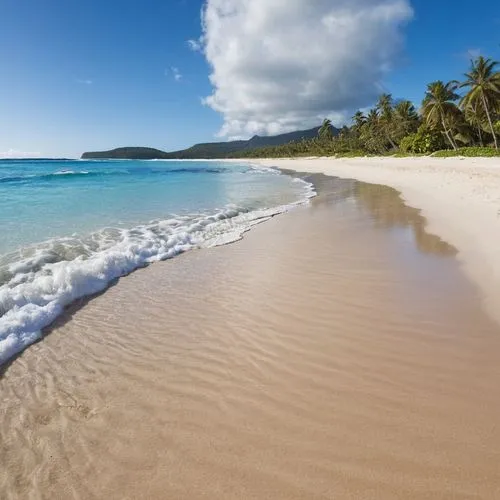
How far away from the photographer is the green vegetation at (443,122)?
4434cm

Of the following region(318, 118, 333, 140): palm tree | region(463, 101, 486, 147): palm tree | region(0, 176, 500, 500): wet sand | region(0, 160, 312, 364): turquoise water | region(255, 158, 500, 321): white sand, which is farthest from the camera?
region(318, 118, 333, 140): palm tree

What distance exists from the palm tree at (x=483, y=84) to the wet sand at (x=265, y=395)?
47955 millimetres

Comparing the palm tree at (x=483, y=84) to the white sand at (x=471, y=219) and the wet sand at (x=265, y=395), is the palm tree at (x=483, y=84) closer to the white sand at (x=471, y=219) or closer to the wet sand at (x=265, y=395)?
the white sand at (x=471, y=219)

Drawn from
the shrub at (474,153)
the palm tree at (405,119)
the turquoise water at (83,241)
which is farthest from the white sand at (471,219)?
the palm tree at (405,119)

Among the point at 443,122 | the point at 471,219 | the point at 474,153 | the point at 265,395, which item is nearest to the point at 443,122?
the point at 443,122

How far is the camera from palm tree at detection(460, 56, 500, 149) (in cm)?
4381

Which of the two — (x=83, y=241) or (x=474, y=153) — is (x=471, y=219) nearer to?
(x=83, y=241)

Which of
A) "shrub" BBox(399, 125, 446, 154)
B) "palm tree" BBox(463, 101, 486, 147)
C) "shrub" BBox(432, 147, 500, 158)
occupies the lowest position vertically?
"shrub" BBox(432, 147, 500, 158)

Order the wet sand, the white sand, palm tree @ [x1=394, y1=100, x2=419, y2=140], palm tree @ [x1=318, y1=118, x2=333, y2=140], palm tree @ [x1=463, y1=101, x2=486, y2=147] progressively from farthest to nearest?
palm tree @ [x1=318, y1=118, x2=333, y2=140], palm tree @ [x1=394, y1=100, x2=419, y2=140], palm tree @ [x1=463, y1=101, x2=486, y2=147], the white sand, the wet sand

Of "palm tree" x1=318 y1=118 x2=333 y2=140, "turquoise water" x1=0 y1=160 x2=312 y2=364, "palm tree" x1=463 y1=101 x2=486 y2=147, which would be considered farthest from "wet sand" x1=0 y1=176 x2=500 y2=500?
"palm tree" x1=318 y1=118 x2=333 y2=140

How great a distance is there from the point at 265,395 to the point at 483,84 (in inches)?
2096

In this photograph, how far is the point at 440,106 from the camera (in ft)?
166

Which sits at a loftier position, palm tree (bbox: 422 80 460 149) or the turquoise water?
palm tree (bbox: 422 80 460 149)

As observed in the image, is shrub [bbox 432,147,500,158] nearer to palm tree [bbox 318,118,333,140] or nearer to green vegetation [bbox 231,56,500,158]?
green vegetation [bbox 231,56,500,158]
